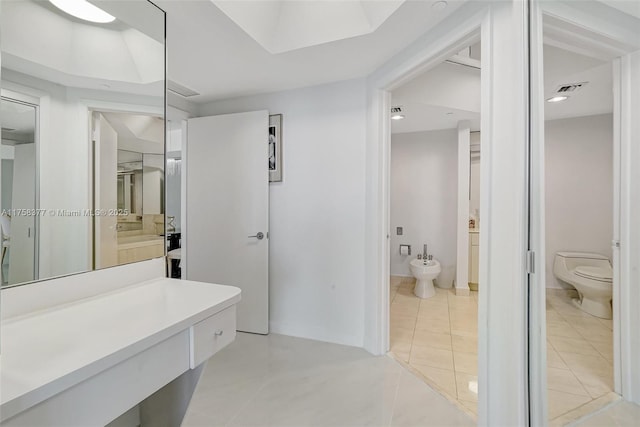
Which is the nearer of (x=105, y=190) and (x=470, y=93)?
(x=105, y=190)

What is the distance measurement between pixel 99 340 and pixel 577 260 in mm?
1594

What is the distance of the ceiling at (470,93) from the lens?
92 centimetres

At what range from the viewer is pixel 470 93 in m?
2.95

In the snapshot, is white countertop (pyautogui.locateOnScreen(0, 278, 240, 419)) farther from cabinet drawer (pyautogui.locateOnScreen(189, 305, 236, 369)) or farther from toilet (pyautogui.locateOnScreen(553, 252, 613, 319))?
toilet (pyautogui.locateOnScreen(553, 252, 613, 319))

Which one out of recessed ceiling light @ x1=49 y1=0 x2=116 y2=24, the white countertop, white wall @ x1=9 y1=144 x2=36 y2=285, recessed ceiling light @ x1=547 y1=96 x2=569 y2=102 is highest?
recessed ceiling light @ x1=49 y1=0 x2=116 y2=24

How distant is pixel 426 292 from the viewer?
11.9 feet

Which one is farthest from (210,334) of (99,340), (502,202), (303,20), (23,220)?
(303,20)

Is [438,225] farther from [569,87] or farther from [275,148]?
[569,87]

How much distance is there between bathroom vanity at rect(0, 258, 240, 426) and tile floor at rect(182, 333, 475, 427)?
81 cm

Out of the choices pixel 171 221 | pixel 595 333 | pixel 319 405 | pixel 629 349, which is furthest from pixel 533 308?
pixel 171 221

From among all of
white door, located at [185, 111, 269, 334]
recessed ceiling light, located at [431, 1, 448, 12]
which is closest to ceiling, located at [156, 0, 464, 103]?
recessed ceiling light, located at [431, 1, 448, 12]

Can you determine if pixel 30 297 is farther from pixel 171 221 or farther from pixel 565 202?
pixel 171 221

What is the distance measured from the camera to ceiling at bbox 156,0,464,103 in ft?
4.89

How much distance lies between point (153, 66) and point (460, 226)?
3.70m
